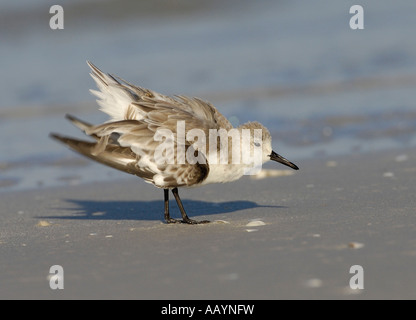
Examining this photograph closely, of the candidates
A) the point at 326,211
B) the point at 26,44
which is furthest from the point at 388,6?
the point at 326,211

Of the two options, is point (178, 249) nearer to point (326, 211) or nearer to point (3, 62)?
point (326, 211)

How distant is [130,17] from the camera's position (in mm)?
19953

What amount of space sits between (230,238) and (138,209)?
170cm

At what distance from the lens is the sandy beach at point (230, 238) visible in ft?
13.7

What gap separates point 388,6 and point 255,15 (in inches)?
142

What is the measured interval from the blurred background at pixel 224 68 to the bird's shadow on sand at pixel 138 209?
103 centimetres

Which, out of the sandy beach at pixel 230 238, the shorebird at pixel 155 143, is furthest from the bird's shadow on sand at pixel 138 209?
the shorebird at pixel 155 143

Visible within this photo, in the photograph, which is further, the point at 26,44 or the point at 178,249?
the point at 26,44

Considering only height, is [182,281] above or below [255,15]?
below

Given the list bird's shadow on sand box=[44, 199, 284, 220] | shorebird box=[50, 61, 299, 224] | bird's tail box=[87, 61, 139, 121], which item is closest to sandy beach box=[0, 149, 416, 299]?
bird's shadow on sand box=[44, 199, 284, 220]
